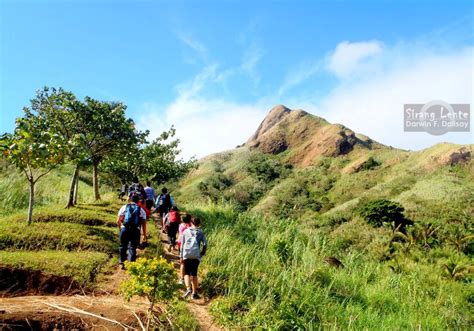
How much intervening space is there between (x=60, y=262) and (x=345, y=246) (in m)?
21.0

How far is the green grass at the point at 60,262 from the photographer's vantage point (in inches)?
295

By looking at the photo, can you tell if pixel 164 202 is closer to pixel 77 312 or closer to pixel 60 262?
pixel 60 262

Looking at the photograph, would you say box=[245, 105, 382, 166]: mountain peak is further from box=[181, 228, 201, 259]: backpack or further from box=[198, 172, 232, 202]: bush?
box=[181, 228, 201, 259]: backpack

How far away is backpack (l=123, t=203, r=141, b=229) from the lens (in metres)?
8.55

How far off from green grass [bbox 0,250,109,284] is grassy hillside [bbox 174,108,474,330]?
8.18ft

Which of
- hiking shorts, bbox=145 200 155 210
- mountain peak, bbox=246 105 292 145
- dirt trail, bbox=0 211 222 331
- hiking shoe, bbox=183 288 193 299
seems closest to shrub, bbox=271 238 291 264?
hiking shoe, bbox=183 288 193 299

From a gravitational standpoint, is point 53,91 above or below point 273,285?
above

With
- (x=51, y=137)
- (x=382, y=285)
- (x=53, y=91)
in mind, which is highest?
(x=53, y=91)

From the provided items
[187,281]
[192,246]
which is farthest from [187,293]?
[192,246]

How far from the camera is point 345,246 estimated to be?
25281mm

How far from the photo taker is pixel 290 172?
229 ft

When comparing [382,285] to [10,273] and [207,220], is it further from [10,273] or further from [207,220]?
[10,273]

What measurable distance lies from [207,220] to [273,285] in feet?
24.3

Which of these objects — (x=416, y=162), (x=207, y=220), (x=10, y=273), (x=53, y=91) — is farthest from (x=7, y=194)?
(x=416, y=162)
